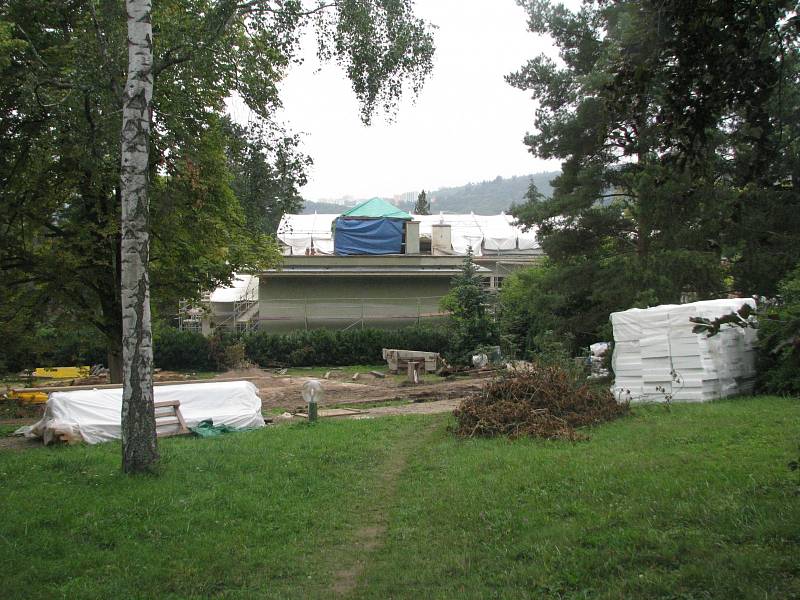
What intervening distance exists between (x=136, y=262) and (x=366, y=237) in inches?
1308

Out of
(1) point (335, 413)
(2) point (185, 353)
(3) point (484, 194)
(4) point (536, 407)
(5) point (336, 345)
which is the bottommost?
(1) point (335, 413)

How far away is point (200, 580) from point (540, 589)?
2629mm

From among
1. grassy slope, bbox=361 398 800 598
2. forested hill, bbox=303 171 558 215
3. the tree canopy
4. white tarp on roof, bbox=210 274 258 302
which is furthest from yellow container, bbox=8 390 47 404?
forested hill, bbox=303 171 558 215

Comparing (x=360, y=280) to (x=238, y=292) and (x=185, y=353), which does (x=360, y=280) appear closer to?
(x=185, y=353)

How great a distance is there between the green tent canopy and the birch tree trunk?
3366cm

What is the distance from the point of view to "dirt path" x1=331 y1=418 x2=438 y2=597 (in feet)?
18.6

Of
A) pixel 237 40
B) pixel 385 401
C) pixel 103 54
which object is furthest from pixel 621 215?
pixel 103 54

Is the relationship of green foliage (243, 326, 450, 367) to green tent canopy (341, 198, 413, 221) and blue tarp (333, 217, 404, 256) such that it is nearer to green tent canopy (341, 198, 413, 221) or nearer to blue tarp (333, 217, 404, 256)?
blue tarp (333, 217, 404, 256)

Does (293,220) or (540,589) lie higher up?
(293,220)

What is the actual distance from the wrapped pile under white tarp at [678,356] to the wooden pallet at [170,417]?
8929 millimetres

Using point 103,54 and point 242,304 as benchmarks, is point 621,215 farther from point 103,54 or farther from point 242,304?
point 242,304

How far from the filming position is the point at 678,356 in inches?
561

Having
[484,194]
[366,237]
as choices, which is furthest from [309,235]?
[484,194]

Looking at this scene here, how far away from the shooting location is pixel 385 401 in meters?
20.8
